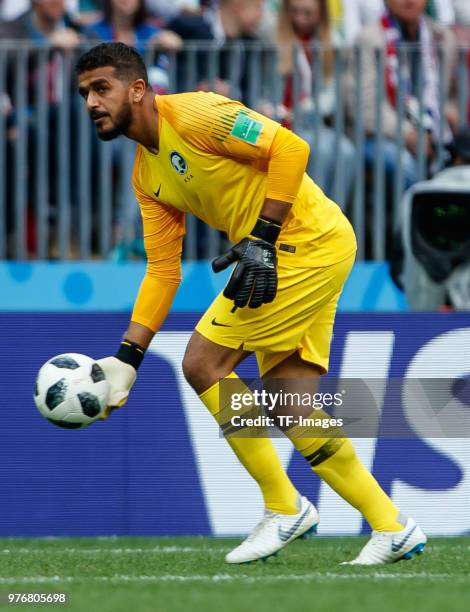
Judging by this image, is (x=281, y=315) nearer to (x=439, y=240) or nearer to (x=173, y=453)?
(x=173, y=453)

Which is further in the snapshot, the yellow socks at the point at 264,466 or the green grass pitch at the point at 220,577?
the yellow socks at the point at 264,466

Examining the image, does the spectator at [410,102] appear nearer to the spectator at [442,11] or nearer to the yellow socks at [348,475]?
the spectator at [442,11]

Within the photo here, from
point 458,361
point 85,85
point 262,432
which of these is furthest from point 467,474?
point 85,85

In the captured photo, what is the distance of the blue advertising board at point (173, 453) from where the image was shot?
25.0ft

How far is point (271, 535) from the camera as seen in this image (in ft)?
20.5

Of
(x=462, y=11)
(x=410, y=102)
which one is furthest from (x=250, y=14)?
(x=462, y=11)

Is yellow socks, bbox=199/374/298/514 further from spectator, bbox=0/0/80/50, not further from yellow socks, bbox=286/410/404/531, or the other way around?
spectator, bbox=0/0/80/50

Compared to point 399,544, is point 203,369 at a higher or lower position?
higher

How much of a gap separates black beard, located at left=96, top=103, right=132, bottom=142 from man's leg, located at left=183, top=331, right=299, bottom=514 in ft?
2.88

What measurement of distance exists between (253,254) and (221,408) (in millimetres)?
730

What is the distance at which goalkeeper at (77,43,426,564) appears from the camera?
5.89 metres

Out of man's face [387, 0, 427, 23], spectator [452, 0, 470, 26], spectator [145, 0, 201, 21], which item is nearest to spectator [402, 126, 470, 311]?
man's face [387, 0, 427, 23]

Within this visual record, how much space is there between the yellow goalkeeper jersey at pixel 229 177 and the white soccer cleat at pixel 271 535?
1.08 m

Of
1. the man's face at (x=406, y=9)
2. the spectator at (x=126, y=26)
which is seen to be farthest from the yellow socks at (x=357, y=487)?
the man's face at (x=406, y=9)
